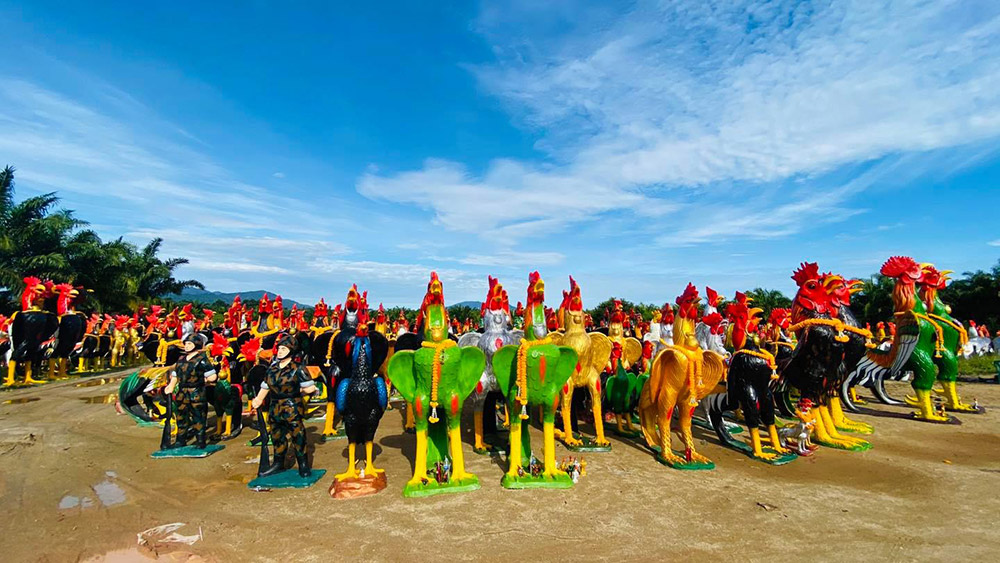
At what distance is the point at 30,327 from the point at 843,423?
21.5m

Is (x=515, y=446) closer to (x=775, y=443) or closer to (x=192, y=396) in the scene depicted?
(x=775, y=443)

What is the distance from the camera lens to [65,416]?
35.3 feet

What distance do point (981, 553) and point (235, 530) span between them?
7.35 metres

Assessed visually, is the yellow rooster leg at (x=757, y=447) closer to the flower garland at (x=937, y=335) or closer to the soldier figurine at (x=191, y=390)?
the flower garland at (x=937, y=335)

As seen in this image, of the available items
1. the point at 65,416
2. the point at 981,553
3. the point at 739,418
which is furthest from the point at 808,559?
the point at 65,416

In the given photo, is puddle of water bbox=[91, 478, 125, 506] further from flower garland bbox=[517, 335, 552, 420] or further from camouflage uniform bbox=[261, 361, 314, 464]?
flower garland bbox=[517, 335, 552, 420]

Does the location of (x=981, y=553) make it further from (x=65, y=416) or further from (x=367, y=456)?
(x=65, y=416)

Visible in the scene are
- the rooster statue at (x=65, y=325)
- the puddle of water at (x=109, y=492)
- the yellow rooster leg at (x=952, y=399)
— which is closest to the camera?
the puddle of water at (x=109, y=492)

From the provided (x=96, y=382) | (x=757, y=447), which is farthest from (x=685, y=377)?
(x=96, y=382)


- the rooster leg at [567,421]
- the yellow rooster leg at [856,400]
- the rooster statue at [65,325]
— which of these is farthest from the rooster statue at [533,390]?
the rooster statue at [65,325]

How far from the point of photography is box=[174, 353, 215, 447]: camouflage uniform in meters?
7.92

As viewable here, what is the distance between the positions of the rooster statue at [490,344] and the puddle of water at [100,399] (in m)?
10.5

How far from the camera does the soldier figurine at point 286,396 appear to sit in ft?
21.0

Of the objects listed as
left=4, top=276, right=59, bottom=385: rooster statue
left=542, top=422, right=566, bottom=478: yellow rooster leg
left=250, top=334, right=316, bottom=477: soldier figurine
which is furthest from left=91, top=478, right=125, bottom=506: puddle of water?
left=4, top=276, right=59, bottom=385: rooster statue
